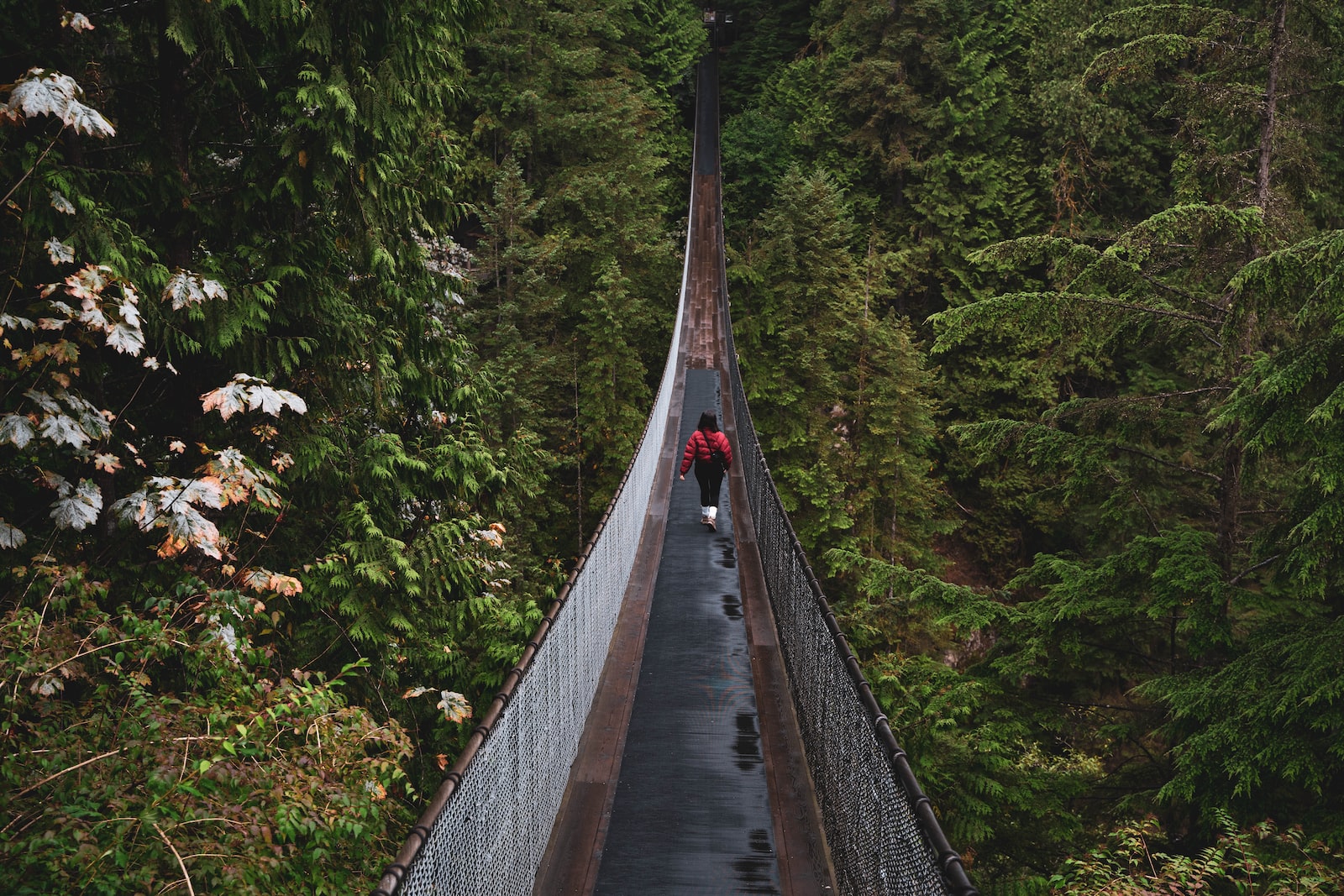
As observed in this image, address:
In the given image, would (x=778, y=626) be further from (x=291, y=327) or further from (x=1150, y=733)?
(x=291, y=327)

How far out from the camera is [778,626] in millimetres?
6078

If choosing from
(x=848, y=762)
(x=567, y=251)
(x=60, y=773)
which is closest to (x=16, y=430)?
(x=60, y=773)

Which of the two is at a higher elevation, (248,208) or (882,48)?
(882,48)

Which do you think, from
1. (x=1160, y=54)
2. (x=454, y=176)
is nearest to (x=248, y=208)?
(x=454, y=176)

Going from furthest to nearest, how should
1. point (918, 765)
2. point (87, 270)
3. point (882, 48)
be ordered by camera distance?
1. point (882, 48)
2. point (918, 765)
3. point (87, 270)

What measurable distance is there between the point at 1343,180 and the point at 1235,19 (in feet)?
37.5

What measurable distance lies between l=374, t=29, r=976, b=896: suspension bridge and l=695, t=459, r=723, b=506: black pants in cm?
62

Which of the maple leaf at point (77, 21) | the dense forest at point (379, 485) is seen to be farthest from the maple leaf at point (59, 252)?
the maple leaf at point (77, 21)

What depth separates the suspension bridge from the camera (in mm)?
2703

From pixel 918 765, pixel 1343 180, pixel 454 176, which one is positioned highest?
pixel 1343 180

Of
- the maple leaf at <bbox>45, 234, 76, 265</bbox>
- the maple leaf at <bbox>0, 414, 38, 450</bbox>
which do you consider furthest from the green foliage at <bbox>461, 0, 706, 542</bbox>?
the maple leaf at <bbox>0, 414, 38, 450</bbox>

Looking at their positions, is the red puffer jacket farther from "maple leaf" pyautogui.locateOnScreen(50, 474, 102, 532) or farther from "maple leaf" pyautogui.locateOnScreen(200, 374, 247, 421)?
"maple leaf" pyautogui.locateOnScreen(50, 474, 102, 532)

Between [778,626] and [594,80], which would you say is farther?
[594,80]

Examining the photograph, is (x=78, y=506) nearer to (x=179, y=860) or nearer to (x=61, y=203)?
(x=61, y=203)
